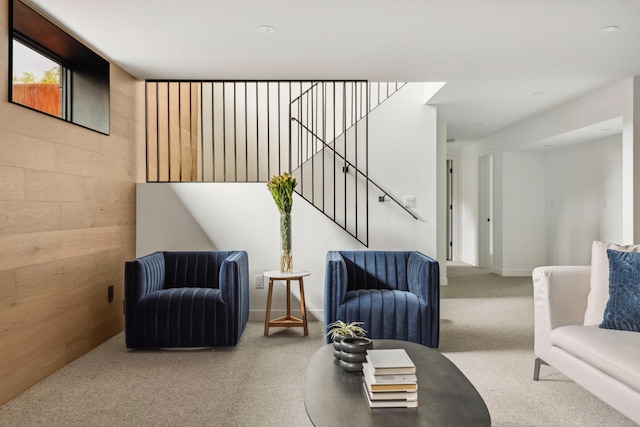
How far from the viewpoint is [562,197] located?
7.49m

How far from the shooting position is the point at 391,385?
1916 mm

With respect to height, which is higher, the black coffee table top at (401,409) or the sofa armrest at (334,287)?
the sofa armrest at (334,287)

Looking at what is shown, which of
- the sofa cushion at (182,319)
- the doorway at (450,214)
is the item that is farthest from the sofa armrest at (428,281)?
the doorway at (450,214)

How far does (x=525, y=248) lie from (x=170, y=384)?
6572 millimetres

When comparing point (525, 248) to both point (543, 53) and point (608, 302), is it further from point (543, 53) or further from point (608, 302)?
point (608, 302)

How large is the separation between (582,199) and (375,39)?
15.7 ft

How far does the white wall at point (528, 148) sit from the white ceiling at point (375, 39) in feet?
1.03

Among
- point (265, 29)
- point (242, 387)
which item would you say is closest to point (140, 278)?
point (242, 387)

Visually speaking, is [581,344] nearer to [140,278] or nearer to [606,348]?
[606,348]

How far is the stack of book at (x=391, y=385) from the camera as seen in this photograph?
1898 millimetres

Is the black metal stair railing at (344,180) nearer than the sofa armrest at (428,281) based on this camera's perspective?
No

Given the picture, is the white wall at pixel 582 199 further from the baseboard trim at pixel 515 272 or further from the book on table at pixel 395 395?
the book on table at pixel 395 395

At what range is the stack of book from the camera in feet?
6.23

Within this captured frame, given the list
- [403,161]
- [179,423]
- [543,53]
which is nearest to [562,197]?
[403,161]
